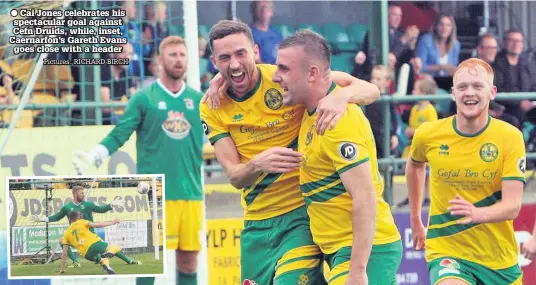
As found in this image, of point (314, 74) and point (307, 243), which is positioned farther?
point (307, 243)

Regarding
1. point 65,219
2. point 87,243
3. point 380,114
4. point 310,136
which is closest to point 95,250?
point 87,243

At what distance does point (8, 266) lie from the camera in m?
8.29

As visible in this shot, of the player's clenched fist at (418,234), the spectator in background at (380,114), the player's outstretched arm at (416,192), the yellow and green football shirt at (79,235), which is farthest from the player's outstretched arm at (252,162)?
the spectator in background at (380,114)

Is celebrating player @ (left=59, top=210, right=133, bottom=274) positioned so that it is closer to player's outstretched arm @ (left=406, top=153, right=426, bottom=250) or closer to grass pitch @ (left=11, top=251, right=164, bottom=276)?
grass pitch @ (left=11, top=251, right=164, bottom=276)

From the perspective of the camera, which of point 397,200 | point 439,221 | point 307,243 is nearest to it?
point 307,243

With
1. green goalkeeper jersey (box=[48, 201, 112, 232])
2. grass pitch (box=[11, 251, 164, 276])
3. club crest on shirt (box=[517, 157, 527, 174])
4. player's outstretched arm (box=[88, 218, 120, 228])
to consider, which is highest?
club crest on shirt (box=[517, 157, 527, 174])

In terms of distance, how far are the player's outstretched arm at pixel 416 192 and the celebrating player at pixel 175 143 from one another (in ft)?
8.38

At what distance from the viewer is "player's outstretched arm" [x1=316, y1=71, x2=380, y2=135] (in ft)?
16.5

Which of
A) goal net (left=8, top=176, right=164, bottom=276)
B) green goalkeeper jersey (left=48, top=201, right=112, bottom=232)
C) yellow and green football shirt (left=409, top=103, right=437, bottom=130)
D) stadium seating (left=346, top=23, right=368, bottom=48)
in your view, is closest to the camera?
green goalkeeper jersey (left=48, top=201, right=112, bottom=232)

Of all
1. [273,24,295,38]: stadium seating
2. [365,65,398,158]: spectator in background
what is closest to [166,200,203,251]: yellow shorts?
[365,65,398,158]: spectator in background

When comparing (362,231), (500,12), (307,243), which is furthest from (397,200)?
(362,231)

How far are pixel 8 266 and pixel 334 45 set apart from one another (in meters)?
4.34

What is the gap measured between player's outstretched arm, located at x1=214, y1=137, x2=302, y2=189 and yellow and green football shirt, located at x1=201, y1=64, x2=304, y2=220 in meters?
0.06

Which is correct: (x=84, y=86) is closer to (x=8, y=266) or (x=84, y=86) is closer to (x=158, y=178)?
(x=158, y=178)
